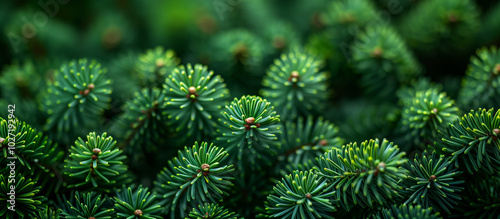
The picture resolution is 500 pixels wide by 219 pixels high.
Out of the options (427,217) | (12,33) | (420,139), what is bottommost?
(427,217)

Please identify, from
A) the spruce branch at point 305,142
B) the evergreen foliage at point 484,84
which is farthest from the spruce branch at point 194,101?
the evergreen foliage at point 484,84

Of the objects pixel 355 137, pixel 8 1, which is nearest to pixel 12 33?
pixel 8 1

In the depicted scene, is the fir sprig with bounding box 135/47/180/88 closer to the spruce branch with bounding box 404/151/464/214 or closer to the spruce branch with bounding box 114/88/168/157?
the spruce branch with bounding box 114/88/168/157

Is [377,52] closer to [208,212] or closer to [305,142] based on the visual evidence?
[305,142]

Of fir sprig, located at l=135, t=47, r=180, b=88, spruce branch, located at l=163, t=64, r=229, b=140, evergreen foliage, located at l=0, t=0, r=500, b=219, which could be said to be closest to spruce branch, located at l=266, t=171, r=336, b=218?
evergreen foliage, located at l=0, t=0, r=500, b=219

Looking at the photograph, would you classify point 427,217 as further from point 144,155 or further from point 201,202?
point 144,155

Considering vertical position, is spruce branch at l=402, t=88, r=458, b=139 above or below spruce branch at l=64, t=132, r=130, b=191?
above

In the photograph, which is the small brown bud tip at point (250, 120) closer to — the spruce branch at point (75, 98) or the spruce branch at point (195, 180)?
the spruce branch at point (195, 180)
